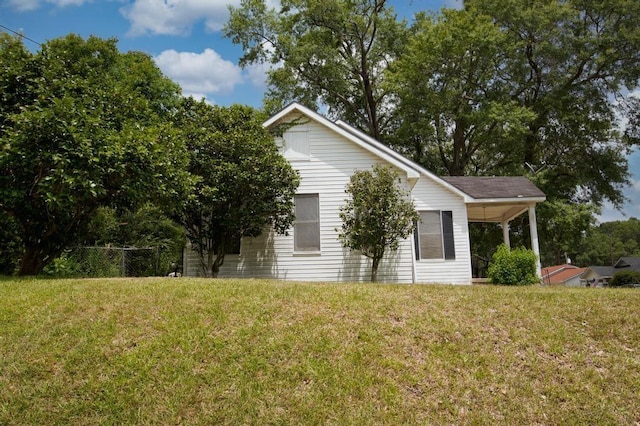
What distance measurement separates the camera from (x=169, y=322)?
609 centimetres

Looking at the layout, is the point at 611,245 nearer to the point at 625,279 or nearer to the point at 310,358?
the point at 625,279

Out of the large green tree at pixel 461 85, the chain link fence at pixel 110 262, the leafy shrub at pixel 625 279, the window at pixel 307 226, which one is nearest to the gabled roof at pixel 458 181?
the window at pixel 307 226

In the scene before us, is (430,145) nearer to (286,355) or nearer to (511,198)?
(511,198)

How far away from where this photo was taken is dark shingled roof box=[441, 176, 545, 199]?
1409 cm

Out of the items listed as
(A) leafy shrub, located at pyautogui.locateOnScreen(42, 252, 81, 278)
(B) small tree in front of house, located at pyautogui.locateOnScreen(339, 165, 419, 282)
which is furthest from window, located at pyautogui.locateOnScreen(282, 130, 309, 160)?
(A) leafy shrub, located at pyautogui.locateOnScreen(42, 252, 81, 278)

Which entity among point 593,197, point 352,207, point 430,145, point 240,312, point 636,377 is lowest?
point 636,377

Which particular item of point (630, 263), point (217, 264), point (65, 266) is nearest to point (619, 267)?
point (630, 263)

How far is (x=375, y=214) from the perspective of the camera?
1157cm

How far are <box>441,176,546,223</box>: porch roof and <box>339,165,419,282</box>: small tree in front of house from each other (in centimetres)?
322

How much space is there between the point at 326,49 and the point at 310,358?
79.0 feet

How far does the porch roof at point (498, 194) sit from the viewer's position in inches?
548

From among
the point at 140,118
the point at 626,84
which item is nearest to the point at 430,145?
the point at 626,84

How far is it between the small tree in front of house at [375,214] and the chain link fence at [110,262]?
25.9 ft

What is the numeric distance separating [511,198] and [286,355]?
1096 cm
